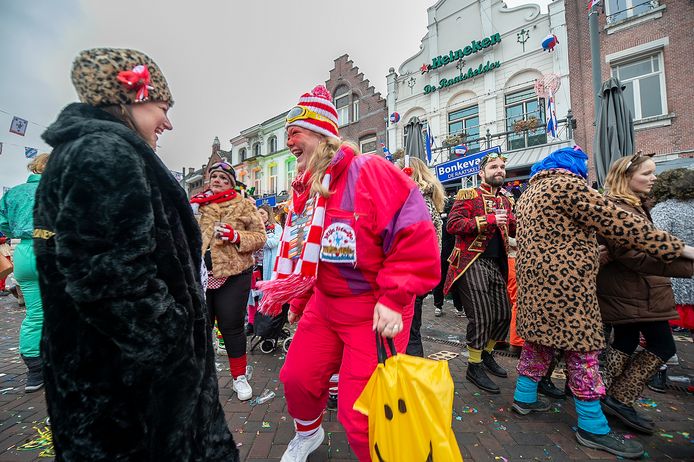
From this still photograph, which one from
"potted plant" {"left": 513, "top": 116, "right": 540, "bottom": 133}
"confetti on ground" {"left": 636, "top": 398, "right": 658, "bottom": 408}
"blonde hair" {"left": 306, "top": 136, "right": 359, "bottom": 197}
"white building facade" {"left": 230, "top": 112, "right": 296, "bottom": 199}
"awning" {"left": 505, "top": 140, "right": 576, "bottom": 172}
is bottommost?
"confetti on ground" {"left": 636, "top": 398, "right": 658, "bottom": 408}

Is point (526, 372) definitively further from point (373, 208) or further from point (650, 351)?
point (373, 208)

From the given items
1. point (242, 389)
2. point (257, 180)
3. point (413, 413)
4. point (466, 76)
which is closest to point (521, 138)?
point (466, 76)

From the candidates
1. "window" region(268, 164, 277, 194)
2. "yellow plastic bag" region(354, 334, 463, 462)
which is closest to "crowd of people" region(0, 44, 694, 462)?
"yellow plastic bag" region(354, 334, 463, 462)

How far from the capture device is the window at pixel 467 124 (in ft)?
45.1

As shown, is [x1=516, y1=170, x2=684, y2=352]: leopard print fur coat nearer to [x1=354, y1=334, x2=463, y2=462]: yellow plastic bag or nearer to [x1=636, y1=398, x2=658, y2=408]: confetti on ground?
[x1=636, y1=398, x2=658, y2=408]: confetti on ground

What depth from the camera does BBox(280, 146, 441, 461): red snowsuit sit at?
151cm

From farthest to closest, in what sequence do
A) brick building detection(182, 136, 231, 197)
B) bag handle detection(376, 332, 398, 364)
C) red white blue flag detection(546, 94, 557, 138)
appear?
1. brick building detection(182, 136, 231, 197)
2. red white blue flag detection(546, 94, 557, 138)
3. bag handle detection(376, 332, 398, 364)

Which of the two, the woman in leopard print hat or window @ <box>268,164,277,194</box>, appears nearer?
the woman in leopard print hat

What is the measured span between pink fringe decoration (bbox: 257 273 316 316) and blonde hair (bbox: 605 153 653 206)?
2500mm

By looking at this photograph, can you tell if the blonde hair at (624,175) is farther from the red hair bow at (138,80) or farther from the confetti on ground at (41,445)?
the confetti on ground at (41,445)

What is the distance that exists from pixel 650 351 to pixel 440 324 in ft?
10.3

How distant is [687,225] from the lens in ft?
10.2

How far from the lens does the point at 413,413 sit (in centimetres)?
112

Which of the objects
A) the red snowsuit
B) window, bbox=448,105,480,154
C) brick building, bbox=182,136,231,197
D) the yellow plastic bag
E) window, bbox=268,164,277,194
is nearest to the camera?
the yellow plastic bag
